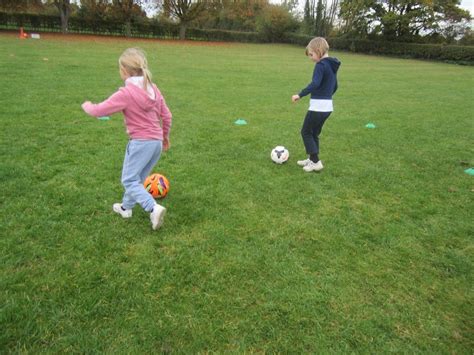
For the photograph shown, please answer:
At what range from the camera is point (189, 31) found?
4138 centimetres

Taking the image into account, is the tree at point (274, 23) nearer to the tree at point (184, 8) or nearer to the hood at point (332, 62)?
the tree at point (184, 8)

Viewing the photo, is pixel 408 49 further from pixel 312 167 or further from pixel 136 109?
pixel 136 109

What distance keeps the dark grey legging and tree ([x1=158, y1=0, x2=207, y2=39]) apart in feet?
123

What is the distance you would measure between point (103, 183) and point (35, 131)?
2.46 m

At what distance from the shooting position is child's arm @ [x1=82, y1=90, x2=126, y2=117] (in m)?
2.90

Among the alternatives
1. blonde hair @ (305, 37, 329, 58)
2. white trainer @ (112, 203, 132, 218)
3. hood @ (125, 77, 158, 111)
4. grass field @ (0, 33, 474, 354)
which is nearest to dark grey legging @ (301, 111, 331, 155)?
grass field @ (0, 33, 474, 354)

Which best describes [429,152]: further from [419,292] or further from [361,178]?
[419,292]

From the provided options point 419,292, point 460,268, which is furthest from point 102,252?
point 460,268

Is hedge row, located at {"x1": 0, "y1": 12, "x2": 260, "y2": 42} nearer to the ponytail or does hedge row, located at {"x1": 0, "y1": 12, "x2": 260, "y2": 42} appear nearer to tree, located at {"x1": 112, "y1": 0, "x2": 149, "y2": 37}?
tree, located at {"x1": 112, "y1": 0, "x2": 149, "y2": 37}

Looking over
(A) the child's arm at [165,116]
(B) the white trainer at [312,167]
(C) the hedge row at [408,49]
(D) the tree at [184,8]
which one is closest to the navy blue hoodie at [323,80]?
(B) the white trainer at [312,167]

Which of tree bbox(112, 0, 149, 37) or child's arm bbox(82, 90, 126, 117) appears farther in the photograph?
tree bbox(112, 0, 149, 37)

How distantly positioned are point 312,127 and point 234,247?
2.52m

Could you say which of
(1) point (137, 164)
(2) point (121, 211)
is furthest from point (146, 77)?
(2) point (121, 211)

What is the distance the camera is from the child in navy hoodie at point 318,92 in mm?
4617
